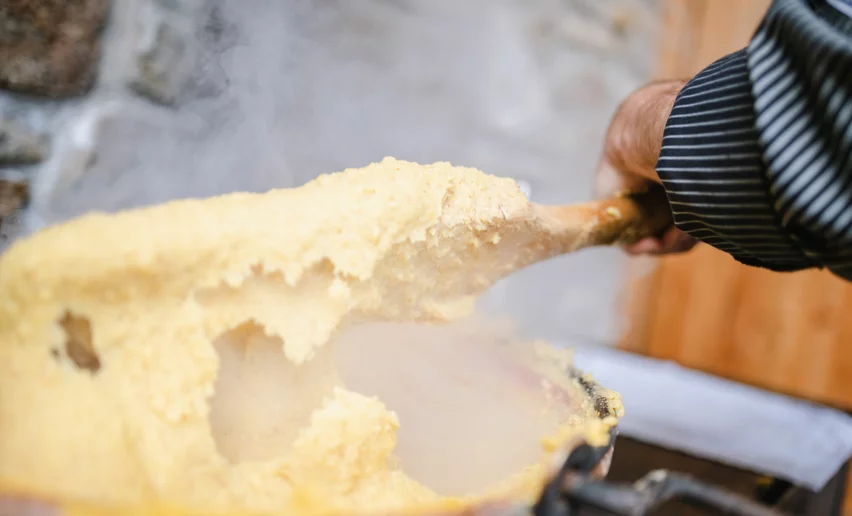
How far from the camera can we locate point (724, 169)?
0.37 metres

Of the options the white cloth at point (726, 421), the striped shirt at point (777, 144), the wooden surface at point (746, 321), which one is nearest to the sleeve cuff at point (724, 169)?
the striped shirt at point (777, 144)

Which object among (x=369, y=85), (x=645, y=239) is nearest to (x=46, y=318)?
(x=369, y=85)

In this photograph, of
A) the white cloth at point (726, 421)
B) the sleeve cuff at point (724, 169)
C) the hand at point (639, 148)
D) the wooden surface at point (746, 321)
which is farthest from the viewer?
the wooden surface at point (746, 321)

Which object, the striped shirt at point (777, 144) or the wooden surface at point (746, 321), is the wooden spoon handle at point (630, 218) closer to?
the striped shirt at point (777, 144)

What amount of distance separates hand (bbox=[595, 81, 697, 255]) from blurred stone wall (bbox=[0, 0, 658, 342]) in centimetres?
7

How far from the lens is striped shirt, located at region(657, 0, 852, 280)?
12.6 inches

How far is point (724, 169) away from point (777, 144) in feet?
0.13

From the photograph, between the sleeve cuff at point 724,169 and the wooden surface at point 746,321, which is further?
the wooden surface at point 746,321

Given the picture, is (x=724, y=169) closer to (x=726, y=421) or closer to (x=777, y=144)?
(x=777, y=144)

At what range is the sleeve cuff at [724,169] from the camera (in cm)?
36

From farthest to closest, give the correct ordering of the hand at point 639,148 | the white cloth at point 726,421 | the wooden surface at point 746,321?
the wooden surface at point 746,321 < the white cloth at point 726,421 < the hand at point 639,148

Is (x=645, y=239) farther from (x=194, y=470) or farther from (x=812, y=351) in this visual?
(x=812, y=351)

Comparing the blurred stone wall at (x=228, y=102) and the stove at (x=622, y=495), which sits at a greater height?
the blurred stone wall at (x=228, y=102)

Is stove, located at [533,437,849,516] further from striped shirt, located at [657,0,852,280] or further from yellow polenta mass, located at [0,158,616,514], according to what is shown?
striped shirt, located at [657,0,852,280]
